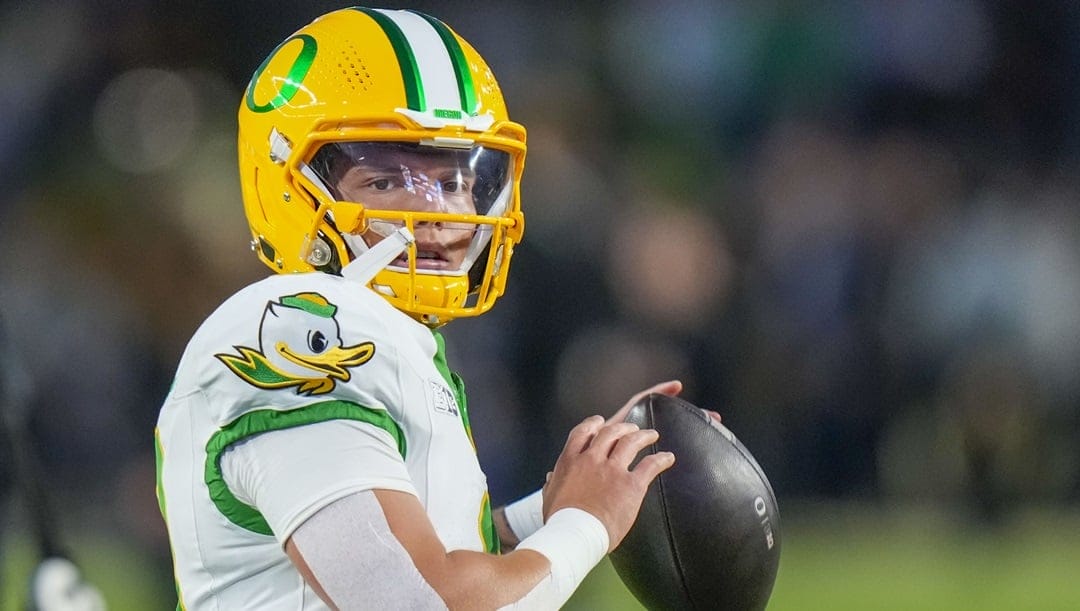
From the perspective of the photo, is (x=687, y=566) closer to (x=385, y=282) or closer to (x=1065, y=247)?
(x=385, y=282)

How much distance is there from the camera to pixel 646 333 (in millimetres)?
4223

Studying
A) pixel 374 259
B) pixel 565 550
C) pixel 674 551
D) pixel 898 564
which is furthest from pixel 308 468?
pixel 898 564

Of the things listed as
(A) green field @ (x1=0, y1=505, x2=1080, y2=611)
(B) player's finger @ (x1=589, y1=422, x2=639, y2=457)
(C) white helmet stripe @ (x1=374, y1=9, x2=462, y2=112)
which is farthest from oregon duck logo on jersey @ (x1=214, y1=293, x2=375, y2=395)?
(A) green field @ (x1=0, y1=505, x2=1080, y2=611)

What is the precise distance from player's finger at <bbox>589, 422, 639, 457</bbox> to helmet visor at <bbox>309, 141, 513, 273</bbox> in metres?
0.31

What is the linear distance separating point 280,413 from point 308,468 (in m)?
0.07

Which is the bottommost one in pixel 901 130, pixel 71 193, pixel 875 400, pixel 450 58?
pixel 875 400

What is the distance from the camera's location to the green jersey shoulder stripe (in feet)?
4.45

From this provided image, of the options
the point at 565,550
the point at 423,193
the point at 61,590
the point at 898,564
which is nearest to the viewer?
the point at 565,550

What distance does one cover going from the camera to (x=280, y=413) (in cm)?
136

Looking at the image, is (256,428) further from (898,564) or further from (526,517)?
(898,564)

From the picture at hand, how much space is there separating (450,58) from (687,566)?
764 millimetres

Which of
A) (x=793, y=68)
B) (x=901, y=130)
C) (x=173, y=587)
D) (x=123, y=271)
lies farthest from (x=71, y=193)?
(x=901, y=130)

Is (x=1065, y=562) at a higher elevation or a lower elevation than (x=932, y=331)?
lower

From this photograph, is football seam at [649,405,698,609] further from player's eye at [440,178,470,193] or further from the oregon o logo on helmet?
the oregon o logo on helmet
